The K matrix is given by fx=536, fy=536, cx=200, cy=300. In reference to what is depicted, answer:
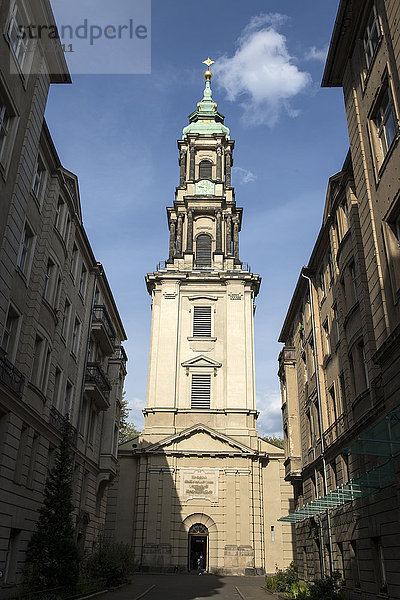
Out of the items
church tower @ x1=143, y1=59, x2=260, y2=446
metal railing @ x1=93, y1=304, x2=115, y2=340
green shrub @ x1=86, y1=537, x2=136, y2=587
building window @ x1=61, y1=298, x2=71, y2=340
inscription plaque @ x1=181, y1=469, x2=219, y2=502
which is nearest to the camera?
green shrub @ x1=86, y1=537, x2=136, y2=587

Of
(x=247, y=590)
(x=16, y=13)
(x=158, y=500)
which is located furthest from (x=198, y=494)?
(x=16, y=13)

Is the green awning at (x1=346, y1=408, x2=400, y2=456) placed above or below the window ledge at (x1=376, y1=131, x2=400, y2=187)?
below

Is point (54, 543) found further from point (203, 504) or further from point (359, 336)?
point (203, 504)

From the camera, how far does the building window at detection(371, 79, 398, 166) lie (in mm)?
15797

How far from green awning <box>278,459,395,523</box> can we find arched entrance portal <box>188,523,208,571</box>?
18.1 metres

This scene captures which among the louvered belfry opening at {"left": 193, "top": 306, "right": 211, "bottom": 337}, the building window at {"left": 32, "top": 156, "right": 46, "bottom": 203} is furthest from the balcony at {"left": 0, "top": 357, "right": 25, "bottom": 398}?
the louvered belfry opening at {"left": 193, "top": 306, "right": 211, "bottom": 337}

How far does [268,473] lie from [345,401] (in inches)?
931

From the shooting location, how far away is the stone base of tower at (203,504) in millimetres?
40688

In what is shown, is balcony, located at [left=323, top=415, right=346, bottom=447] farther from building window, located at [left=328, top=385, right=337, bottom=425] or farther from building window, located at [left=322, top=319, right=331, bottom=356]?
building window, located at [left=322, top=319, right=331, bottom=356]

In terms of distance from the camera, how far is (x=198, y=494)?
4297cm

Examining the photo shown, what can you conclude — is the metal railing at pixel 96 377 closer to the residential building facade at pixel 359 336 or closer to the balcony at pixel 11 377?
the balcony at pixel 11 377

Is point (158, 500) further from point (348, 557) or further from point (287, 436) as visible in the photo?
point (348, 557)

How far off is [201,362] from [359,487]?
30.1 m

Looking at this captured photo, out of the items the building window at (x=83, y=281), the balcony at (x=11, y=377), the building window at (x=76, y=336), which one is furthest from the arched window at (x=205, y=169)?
the balcony at (x=11, y=377)
